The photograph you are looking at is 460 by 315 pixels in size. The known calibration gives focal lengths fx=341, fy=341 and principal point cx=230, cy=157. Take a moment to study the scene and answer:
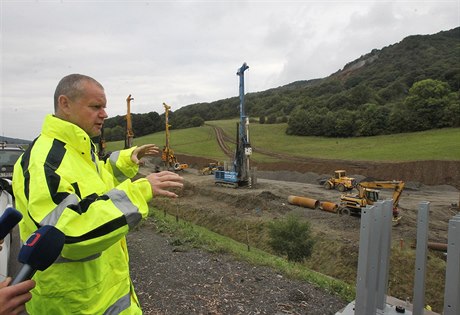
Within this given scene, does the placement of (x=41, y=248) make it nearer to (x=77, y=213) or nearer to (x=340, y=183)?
(x=77, y=213)

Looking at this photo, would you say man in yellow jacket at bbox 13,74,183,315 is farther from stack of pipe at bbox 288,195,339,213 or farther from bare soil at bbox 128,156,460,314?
stack of pipe at bbox 288,195,339,213

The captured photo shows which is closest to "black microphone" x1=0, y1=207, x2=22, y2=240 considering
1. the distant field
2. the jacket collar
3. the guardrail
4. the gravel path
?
the jacket collar

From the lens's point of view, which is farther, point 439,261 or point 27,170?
point 439,261

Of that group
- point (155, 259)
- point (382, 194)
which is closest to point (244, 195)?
point (382, 194)

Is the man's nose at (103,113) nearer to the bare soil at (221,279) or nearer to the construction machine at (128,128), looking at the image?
the bare soil at (221,279)

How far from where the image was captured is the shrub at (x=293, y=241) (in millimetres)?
12281

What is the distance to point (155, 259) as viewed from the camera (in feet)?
21.4

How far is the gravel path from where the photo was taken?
4773 mm

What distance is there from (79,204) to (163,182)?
49 centimetres

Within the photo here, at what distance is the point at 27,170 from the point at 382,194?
2420cm

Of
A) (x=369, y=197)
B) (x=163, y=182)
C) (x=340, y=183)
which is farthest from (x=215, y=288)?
(x=340, y=183)

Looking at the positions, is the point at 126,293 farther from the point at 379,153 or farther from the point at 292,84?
the point at 292,84

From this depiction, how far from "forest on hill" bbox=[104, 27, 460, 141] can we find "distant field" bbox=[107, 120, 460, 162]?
2669mm

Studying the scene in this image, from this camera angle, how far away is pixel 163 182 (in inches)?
80.8
